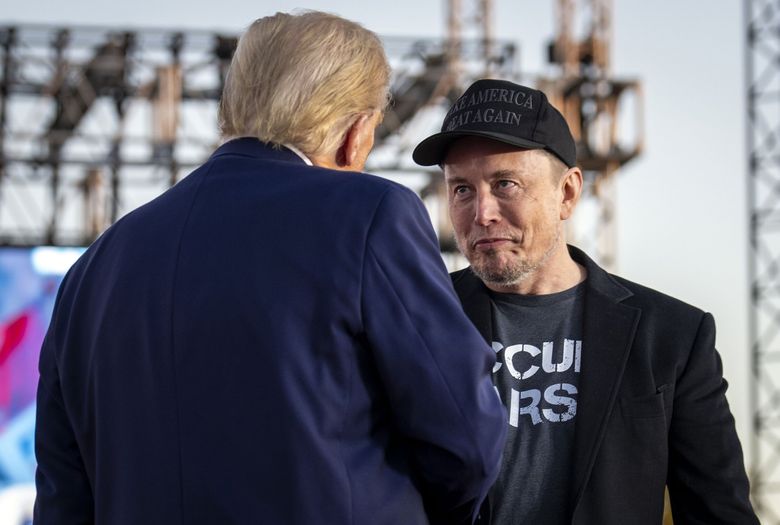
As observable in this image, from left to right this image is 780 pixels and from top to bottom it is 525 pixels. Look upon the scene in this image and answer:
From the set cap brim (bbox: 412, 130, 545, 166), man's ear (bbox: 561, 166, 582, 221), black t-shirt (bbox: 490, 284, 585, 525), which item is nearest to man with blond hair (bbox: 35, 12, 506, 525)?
black t-shirt (bbox: 490, 284, 585, 525)

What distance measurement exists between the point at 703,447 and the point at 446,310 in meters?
0.99

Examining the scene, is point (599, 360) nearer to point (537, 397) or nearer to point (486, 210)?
point (537, 397)

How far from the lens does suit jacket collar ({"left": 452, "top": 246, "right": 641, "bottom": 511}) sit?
2695mm

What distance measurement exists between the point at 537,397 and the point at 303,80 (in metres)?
1.00

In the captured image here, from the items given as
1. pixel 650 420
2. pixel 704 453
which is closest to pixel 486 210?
pixel 650 420

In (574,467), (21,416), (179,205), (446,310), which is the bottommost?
(21,416)

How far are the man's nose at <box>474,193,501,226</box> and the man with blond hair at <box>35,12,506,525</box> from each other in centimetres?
74

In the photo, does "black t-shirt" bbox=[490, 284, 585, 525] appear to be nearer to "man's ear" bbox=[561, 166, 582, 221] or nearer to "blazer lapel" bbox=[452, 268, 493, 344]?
"blazer lapel" bbox=[452, 268, 493, 344]

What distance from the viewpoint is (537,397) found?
278cm

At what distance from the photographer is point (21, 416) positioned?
834cm

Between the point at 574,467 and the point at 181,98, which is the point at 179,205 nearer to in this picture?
the point at 574,467

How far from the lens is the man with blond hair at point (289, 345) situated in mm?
1993

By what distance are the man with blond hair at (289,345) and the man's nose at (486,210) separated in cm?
74

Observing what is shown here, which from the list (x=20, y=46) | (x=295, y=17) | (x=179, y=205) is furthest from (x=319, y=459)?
(x=20, y=46)
